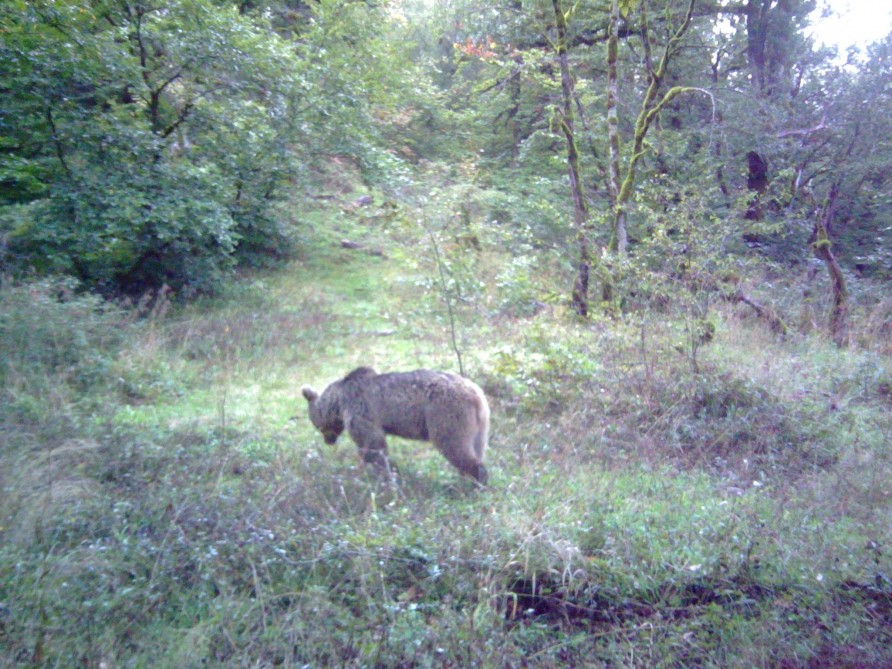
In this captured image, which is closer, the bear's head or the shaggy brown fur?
the shaggy brown fur

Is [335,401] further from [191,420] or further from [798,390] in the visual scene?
[798,390]

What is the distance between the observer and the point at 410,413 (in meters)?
7.98

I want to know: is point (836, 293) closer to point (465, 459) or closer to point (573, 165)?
point (573, 165)

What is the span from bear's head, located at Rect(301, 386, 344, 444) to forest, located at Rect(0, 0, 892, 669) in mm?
202

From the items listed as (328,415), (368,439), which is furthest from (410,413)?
(328,415)

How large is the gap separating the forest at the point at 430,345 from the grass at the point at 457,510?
0.04 meters

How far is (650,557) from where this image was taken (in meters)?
5.56

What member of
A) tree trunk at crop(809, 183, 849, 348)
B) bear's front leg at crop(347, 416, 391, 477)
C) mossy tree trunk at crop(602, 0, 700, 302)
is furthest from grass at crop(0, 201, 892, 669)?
mossy tree trunk at crop(602, 0, 700, 302)

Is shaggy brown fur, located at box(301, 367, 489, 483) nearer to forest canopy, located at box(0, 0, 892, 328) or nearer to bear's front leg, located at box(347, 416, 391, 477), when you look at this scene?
bear's front leg, located at box(347, 416, 391, 477)

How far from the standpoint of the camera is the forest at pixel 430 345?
198 inches

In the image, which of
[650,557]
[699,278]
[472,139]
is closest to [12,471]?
[650,557]

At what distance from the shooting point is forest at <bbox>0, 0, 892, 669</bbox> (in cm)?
502

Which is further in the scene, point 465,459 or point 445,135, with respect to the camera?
point 445,135

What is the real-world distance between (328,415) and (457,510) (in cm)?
269
